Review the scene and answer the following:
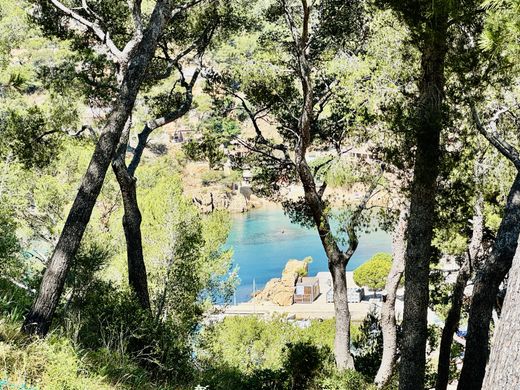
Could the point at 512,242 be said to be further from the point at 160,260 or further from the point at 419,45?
the point at 160,260

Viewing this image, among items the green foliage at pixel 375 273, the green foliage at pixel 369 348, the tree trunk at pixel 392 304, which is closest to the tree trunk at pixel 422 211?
the tree trunk at pixel 392 304

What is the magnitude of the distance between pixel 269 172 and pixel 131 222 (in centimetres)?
327

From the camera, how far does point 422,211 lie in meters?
4.62

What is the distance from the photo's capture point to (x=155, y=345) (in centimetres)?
535

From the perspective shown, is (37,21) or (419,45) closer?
(419,45)

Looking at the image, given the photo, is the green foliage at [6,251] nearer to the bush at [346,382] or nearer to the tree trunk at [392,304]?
the bush at [346,382]

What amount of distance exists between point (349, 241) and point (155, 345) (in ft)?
9.83

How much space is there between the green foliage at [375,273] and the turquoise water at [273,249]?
549 cm

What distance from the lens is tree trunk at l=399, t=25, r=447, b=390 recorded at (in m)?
4.49

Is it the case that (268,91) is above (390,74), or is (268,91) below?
above

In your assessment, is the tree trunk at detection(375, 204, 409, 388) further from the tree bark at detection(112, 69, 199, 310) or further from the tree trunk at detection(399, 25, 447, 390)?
the tree bark at detection(112, 69, 199, 310)

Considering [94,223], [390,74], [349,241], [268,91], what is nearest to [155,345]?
[349,241]

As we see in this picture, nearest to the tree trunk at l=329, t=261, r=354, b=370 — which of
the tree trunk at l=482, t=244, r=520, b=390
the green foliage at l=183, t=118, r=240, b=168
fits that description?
the green foliage at l=183, t=118, r=240, b=168

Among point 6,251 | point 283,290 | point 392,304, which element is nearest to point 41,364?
point 6,251
